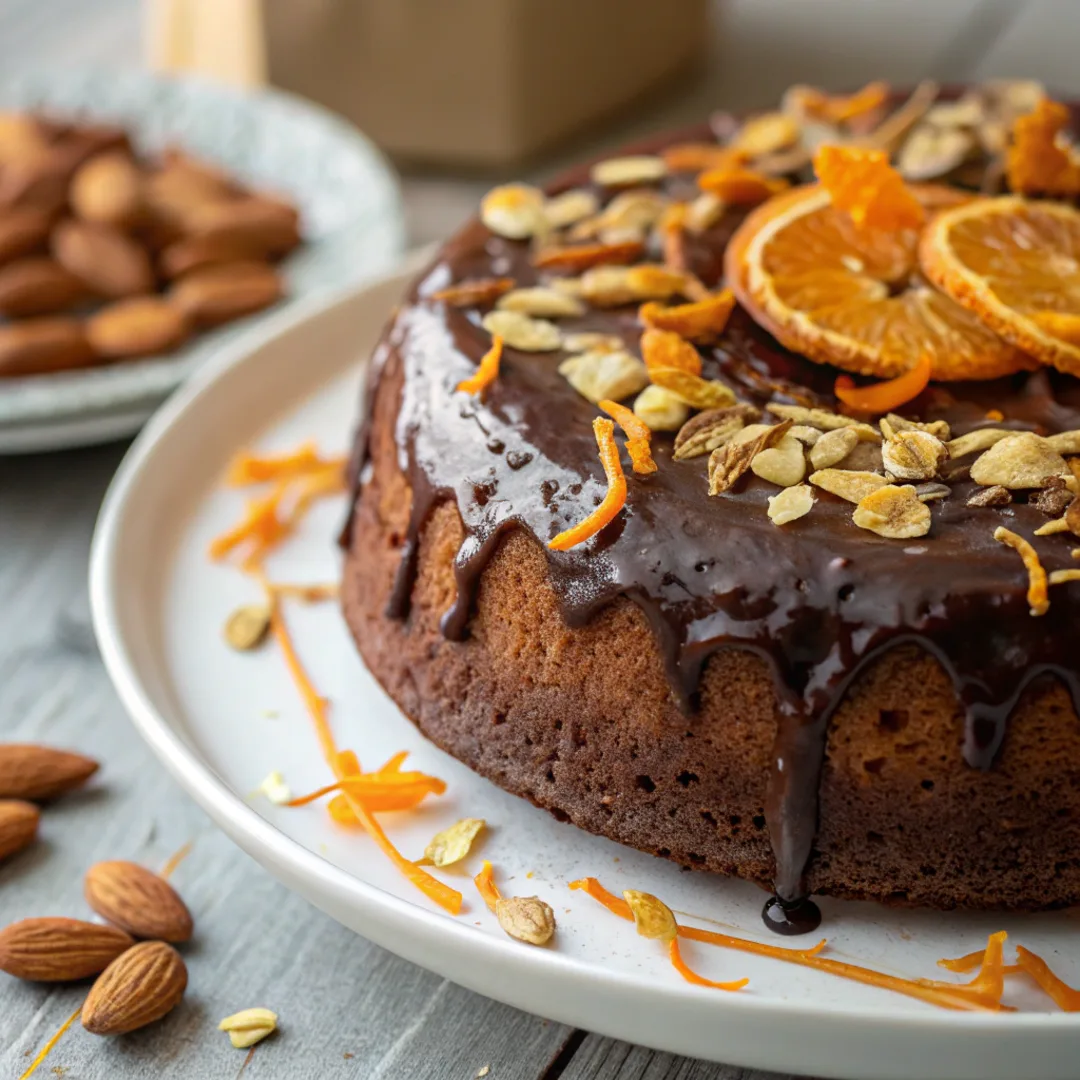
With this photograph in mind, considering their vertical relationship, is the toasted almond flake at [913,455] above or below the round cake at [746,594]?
above

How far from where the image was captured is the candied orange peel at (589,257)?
7.11 feet

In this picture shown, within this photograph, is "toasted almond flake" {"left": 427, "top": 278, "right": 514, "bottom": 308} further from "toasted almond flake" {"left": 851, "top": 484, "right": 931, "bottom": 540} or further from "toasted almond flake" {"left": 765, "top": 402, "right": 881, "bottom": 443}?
"toasted almond flake" {"left": 851, "top": 484, "right": 931, "bottom": 540}

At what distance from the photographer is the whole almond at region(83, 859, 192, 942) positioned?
6.10 ft

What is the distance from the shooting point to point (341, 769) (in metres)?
1.92

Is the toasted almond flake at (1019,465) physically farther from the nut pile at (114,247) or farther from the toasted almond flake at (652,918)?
the nut pile at (114,247)

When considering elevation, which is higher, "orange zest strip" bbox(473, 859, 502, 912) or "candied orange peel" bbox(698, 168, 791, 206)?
"candied orange peel" bbox(698, 168, 791, 206)

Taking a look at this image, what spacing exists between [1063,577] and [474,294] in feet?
3.04

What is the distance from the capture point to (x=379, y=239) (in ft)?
A: 10.9

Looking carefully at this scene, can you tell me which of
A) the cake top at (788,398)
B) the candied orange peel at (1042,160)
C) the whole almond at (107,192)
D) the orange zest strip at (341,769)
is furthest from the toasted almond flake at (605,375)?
the whole almond at (107,192)

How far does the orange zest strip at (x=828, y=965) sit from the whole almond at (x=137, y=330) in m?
1.72

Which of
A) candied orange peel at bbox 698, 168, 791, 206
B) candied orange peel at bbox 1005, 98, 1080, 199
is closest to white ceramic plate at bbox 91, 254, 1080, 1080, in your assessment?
candied orange peel at bbox 698, 168, 791, 206

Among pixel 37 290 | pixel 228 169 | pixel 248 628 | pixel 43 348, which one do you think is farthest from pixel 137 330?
pixel 248 628

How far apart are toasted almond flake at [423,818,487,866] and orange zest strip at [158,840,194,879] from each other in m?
0.42

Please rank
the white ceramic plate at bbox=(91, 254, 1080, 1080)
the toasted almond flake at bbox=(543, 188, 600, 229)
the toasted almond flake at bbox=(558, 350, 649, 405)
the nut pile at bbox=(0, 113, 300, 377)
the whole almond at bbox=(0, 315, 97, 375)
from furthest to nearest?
1. the nut pile at bbox=(0, 113, 300, 377)
2. the whole almond at bbox=(0, 315, 97, 375)
3. the toasted almond flake at bbox=(543, 188, 600, 229)
4. the toasted almond flake at bbox=(558, 350, 649, 405)
5. the white ceramic plate at bbox=(91, 254, 1080, 1080)
